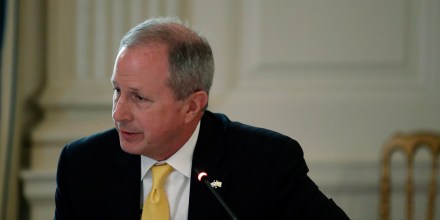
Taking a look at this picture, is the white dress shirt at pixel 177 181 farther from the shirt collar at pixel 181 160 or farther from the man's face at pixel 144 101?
the man's face at pixel 144 101

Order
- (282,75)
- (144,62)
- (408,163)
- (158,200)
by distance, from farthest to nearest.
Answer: (282,75) < (408,163) < (158,200) < (144,62)

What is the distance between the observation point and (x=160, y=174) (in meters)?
2.27

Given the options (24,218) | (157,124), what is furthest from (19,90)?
(157,124)

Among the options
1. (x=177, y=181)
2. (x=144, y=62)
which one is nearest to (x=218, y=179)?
(x=177, y=181)

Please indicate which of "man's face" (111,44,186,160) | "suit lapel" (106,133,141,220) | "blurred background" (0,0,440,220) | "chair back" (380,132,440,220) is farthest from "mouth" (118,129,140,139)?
"chair back" (380,132,440,220)

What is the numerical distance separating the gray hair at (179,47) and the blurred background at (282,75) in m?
1.53

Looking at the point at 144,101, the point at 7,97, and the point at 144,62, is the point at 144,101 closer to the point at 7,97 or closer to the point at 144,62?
the point at 144,62

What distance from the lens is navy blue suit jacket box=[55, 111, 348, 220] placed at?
2262 millimetres

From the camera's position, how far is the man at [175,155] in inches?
82.7

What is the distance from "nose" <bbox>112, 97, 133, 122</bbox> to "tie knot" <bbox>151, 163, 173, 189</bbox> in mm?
258

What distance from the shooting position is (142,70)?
2061 mm

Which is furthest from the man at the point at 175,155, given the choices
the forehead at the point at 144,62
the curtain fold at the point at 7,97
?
the curtain fold at the point at 7,97

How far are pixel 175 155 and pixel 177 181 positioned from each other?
9 cm

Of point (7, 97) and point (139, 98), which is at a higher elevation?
point (139, 98)
